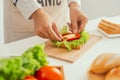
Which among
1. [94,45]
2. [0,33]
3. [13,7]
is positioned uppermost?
[13,7]

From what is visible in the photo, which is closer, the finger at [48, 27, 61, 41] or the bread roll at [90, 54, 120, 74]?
the bread roll at [90, 54, 120, 74]

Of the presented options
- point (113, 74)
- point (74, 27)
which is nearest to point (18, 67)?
point (113, 74)

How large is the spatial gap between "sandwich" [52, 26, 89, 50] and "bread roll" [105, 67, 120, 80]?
1.26 feet

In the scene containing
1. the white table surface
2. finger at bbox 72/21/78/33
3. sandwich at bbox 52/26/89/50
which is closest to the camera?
the white table surface

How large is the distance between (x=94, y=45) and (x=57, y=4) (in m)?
0.39

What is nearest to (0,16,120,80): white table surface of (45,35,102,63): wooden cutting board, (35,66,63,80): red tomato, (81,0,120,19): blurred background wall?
(45,35,102,63): wooden cutting board

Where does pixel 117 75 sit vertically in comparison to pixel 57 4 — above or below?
below

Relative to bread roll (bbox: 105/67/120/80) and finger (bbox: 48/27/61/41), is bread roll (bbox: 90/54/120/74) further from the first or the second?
finger (bbox: 48/27/61/41)

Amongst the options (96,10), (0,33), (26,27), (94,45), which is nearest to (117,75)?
(94,45)

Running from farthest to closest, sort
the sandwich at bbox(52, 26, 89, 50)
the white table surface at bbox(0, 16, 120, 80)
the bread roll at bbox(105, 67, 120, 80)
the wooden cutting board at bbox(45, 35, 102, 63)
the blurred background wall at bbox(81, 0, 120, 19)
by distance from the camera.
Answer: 1. the blurred background wall at bbox(81, 0, 120, 19)
2. the sandwich at bbox(52, 26, 89, 50)
3. the wooden cutting board at bbox(45, 35, 102, 63)
4. the white table surface at bbox(0, 16, 120, 80)
5. the bread roll at bbox(105, 67, 120, 80)

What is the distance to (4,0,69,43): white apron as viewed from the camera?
59.2 inches

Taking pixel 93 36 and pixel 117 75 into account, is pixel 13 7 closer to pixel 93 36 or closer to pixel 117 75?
pixel 93 36

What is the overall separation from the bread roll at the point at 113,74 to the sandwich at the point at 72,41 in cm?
38

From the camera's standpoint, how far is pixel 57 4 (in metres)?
1.54
